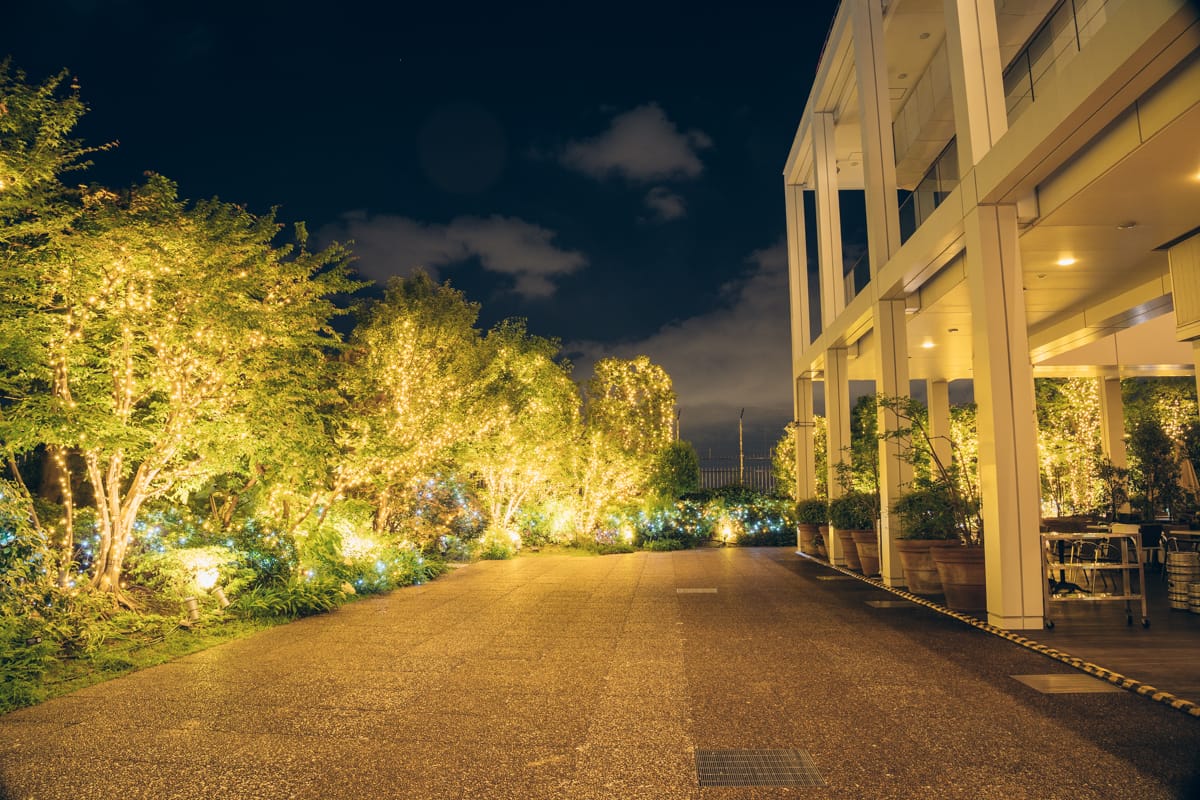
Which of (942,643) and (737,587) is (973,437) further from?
(942,643)

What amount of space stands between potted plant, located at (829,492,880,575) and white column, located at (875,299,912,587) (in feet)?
2.53

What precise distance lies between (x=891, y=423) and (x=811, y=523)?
5.70 meters

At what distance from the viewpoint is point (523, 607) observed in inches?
305

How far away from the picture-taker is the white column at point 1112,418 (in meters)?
14.1

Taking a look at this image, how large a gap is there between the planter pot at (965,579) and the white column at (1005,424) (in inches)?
28.5

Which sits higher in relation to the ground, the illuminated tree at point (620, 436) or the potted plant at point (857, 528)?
the illuminated tree at point (620, 436)

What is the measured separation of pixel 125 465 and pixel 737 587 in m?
7.25

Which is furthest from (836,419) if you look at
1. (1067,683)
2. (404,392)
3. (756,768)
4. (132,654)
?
(132,654)

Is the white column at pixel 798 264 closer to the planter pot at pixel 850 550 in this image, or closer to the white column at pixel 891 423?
the planter pot at pixel 850 550

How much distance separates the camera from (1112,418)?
14219 millimetres

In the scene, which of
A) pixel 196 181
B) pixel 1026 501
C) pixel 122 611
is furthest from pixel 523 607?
pixel 196 181

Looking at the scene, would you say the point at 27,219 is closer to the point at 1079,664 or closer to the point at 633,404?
the point at 1079,664

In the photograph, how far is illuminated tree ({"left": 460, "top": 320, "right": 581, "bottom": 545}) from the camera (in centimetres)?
1433

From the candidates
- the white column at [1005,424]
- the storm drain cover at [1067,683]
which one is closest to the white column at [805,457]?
the white column at [1005,424]
